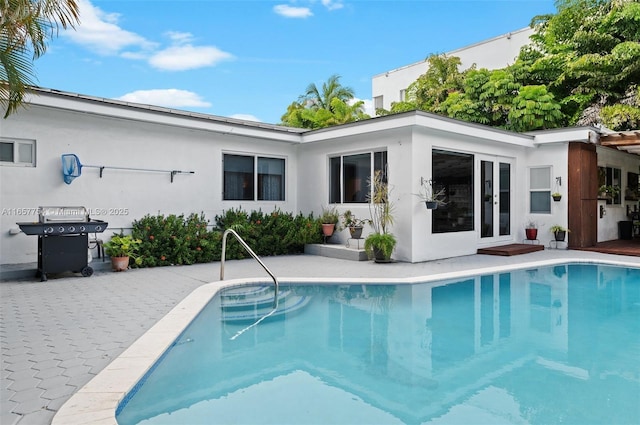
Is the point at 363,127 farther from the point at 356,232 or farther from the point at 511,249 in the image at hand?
the point at 511,249

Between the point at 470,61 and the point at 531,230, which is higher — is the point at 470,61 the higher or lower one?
the higher one

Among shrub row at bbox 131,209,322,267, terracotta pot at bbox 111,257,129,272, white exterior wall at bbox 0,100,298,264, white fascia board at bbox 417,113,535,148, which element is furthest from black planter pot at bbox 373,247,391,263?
terracotta pot at bbox 111,257,129,272

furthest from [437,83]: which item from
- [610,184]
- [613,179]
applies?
[610,184]

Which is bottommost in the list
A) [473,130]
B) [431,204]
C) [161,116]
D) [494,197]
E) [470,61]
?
[431,204]

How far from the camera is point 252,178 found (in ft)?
38.3

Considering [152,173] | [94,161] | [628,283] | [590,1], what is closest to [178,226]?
[152,173]

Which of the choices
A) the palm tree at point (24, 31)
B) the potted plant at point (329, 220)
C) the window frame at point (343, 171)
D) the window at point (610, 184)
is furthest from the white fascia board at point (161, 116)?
the window at point (610, 184)

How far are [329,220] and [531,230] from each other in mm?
5896

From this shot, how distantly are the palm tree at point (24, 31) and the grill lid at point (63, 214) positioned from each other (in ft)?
7.48

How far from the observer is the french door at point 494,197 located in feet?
38.3

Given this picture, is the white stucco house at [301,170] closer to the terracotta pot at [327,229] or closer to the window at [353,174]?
the window at [353,174]

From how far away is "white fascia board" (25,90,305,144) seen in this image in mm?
8180

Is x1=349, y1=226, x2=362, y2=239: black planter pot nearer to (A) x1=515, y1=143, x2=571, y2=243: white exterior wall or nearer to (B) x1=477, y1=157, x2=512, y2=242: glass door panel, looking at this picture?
(B) x1=477, y1=157, x2=512, y2=242: glass door panel

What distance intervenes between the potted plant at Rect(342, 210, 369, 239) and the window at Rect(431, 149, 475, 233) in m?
1.74
